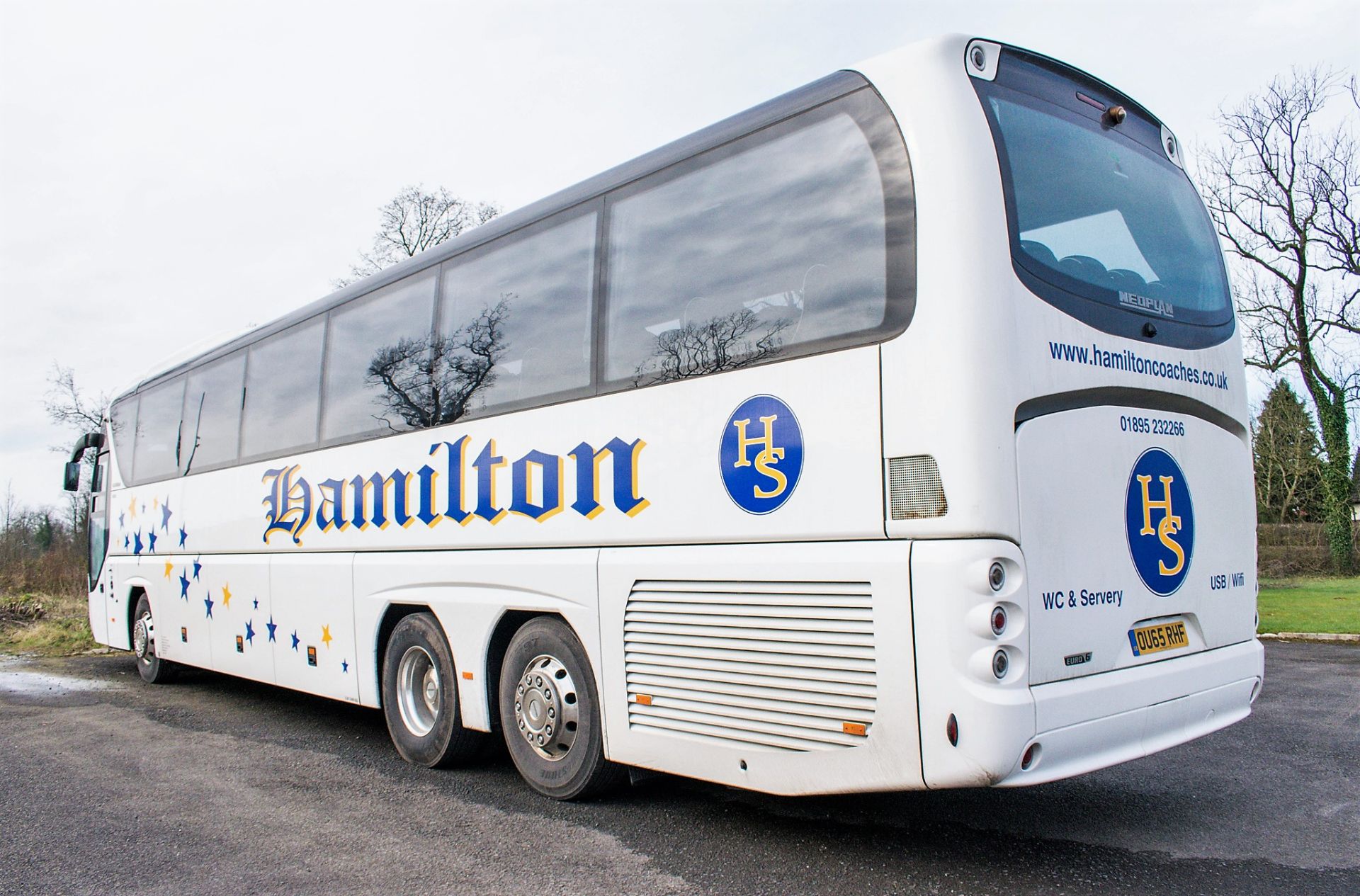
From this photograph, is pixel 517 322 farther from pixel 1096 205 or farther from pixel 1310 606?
pixel 1310 606

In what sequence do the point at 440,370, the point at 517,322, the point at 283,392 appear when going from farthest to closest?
the point at 283,392, the point at 440,370, the point at 517,322

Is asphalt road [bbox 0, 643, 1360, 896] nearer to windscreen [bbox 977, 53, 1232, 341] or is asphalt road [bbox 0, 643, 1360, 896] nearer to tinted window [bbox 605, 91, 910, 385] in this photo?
tinted window [bbox 605, 91, 910, 385]

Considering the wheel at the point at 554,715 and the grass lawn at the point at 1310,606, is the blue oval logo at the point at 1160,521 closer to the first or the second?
the wheel at the point at 554,715

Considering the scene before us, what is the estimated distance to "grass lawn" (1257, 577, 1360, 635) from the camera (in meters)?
15.2

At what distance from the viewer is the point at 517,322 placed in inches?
250

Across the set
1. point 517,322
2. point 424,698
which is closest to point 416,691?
point 424,698

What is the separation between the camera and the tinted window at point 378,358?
7266 mm

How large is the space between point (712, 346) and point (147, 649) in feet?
30.3

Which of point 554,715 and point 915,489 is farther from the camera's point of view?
point 554,715

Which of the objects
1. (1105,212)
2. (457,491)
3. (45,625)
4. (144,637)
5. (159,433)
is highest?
(1105,212)

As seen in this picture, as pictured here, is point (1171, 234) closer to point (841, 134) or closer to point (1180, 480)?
point (1180, 480)

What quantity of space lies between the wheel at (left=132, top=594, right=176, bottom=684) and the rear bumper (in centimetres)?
992

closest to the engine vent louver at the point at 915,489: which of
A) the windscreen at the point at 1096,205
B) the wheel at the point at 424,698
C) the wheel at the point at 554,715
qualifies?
the windscreen at the point at 1096,205

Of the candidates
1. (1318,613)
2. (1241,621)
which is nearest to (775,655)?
(1241,621)
